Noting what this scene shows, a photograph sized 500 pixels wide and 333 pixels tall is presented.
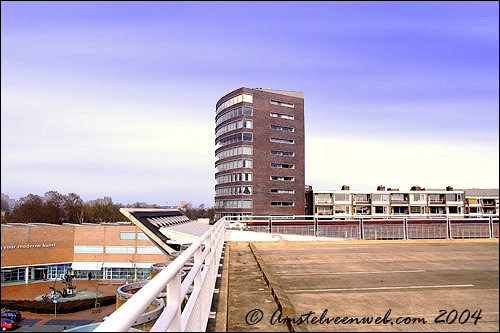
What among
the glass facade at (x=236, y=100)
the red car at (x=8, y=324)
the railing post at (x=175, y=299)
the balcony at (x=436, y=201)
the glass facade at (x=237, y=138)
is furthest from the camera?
the balcony at (x=436, y=201)

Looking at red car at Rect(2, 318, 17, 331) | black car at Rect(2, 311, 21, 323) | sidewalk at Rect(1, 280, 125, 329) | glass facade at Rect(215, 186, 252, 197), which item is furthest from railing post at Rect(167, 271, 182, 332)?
glass facade at Rect(215, 186, 252, 197)

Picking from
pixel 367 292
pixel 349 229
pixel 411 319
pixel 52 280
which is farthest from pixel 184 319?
pixel 52 280

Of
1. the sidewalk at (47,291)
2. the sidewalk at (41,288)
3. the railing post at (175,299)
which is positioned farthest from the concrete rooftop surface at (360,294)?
the sidewalk at (41,288)

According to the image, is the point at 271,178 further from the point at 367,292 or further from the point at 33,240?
the point at 367,292

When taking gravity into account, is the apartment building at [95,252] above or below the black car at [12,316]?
above

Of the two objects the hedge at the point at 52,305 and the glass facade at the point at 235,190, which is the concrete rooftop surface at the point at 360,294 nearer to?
the hedge at the point at 52,305

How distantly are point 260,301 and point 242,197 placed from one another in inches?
2880

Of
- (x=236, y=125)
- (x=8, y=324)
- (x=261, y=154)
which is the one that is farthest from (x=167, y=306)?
(x=236, y=125)

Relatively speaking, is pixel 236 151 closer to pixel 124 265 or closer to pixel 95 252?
pixel 124 265

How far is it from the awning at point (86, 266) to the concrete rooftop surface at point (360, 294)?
57239 millimetres

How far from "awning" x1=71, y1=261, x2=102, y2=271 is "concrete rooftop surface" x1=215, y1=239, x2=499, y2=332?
57239mm

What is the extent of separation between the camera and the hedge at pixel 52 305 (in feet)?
139

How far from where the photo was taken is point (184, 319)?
2988 mm

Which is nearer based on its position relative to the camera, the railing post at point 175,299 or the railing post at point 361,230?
the railing post at point 175,299
